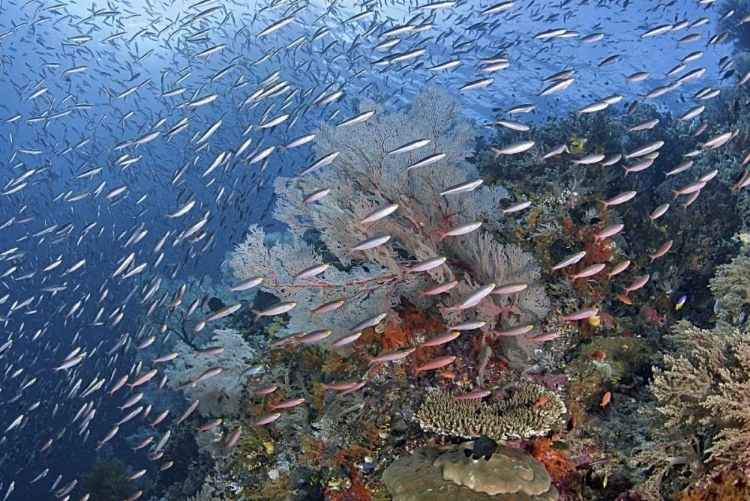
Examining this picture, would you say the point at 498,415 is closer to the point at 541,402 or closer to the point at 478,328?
the point at 541,402

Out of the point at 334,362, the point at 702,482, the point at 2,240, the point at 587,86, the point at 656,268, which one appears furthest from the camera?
the point at 2,240

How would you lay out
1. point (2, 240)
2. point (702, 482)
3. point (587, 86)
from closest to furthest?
point (702, 482) < point (587, 86) < point (2, 240)

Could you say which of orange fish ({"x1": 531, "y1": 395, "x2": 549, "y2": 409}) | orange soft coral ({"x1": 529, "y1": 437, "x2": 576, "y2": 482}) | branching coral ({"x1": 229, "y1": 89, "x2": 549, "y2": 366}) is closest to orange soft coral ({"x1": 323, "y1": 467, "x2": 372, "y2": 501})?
branching coral ({"x1": 229, "y1": 89, "x2": 549, "y2": 366})

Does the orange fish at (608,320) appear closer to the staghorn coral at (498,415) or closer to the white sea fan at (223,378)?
the staghorn coral at (498,415)

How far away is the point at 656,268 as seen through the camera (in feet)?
24.3

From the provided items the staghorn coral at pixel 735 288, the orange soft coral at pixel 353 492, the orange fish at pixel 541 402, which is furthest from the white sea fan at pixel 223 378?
the staghorn coral at pixel 735 288

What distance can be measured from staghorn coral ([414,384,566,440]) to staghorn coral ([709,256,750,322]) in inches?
96.6

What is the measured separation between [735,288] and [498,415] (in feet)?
10.9

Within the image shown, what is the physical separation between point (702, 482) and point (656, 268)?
13.8ft

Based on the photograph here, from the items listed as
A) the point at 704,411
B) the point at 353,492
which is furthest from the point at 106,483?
the point at 704,411

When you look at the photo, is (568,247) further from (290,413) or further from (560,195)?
(290,413)

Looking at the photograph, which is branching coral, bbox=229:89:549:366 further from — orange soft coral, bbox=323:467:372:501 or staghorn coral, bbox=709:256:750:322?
staghorn coral, bbox=709:256:750:322

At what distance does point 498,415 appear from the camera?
17.0 feet

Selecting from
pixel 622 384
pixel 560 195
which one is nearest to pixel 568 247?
pixel 560 195
